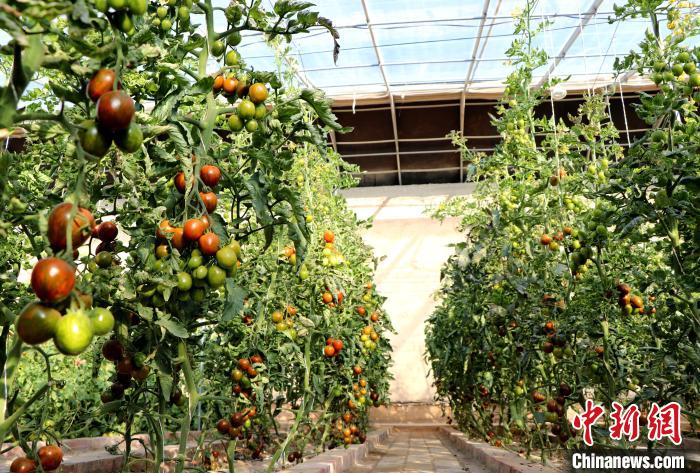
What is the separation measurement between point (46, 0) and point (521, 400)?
13.0ft

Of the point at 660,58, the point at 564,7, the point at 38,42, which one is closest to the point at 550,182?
the point at 660,58

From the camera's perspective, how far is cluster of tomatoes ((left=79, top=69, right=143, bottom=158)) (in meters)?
1.04

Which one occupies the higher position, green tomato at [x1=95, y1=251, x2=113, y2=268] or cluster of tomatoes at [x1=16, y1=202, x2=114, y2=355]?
green tomato at [x1=95, y1=251, x2=113, y2=268]

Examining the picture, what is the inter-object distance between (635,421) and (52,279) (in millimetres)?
2764

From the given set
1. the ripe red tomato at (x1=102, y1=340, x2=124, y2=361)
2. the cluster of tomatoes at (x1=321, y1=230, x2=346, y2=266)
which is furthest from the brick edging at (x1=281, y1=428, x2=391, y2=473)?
the ripe red tomato at (x1=102, y1=340, x2=124, y2=361)

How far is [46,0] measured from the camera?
0.97 m

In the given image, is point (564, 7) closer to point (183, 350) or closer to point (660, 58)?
point (660, 58)

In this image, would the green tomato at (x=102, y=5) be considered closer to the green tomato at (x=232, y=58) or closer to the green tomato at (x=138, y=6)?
the green tomato at (x=138, y=6)

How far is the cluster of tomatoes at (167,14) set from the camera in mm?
1829

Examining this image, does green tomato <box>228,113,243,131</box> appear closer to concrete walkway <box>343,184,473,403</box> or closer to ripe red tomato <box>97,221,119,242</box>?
ripe red tomato <box>97,221,119,242</box>

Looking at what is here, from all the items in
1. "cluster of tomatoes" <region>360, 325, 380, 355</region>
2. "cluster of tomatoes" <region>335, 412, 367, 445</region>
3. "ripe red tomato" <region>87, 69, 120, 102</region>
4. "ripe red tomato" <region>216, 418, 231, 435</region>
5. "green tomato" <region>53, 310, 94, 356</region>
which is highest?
"ripe red tomato" <region>87, 69, 120, 102</region>

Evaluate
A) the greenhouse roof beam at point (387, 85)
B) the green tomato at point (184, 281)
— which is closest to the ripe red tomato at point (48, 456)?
the green tomato at point (184, 281)

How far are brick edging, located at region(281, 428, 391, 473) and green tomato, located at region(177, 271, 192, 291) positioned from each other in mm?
2155

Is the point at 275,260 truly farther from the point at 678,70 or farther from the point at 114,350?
the point at 678,70
